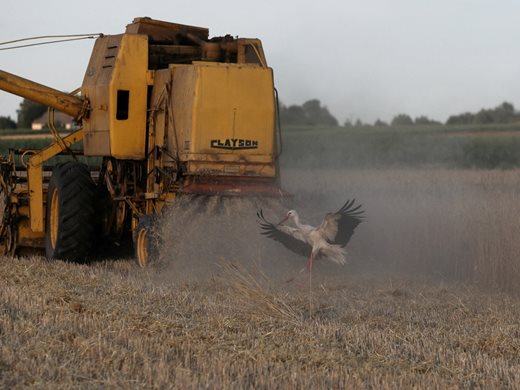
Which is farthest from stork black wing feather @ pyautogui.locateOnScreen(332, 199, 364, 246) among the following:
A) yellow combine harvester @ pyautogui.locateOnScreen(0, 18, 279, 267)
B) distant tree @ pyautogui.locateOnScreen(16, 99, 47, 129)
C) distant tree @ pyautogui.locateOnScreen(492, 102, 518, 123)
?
distant tree @ pyautogui.locateOnScreen(16, 99, 47, 129)

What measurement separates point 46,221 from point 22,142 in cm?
2804

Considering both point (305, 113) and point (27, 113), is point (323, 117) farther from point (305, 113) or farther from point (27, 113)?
point (27, 113)

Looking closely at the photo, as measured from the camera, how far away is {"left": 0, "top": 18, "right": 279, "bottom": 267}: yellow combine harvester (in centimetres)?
1153

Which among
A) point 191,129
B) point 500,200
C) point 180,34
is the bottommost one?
point 500,200

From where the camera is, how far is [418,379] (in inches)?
240

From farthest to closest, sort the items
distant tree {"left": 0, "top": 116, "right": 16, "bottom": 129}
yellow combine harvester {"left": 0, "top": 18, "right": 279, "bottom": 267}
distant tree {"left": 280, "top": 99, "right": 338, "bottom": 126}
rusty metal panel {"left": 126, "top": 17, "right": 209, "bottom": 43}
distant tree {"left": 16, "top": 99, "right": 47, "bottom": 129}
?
distant tree {"left": 16, "top": 99, "right": 47, "bottom": 129}
distant tree {"left": 0, "top": 116, "right": 16, "bottom": 129}
distant tree {"left": 280, "top": 99, "right": 338, "bottom": 126}
rusty metal panel {"left": 126, "top": 17, "right": 209, "bottom": 43}
yellow combine harvester {"left": 0, "top": 18, "right": 279, "bottom": 267}

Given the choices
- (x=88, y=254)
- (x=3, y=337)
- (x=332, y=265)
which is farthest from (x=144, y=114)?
(x=3, y=337)

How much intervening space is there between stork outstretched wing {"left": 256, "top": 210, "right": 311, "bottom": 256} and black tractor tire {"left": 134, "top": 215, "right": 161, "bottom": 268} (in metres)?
1.32

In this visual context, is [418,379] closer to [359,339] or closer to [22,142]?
[359,339]

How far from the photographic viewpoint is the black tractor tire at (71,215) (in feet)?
41.3

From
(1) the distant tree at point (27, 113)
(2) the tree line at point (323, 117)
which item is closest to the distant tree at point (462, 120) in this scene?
(2) the tree line at point (323, 117)

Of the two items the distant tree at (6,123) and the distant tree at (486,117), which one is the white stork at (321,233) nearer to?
the distant tree at (486,117)

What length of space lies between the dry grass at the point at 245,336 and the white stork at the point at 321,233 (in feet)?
1.48

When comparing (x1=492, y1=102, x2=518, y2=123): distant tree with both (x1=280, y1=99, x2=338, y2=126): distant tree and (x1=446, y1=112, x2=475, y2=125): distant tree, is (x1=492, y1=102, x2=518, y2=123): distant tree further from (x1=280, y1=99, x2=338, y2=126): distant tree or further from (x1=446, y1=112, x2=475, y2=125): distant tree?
(x1=280, y1=99, x2=338, y2=126): distant tree
